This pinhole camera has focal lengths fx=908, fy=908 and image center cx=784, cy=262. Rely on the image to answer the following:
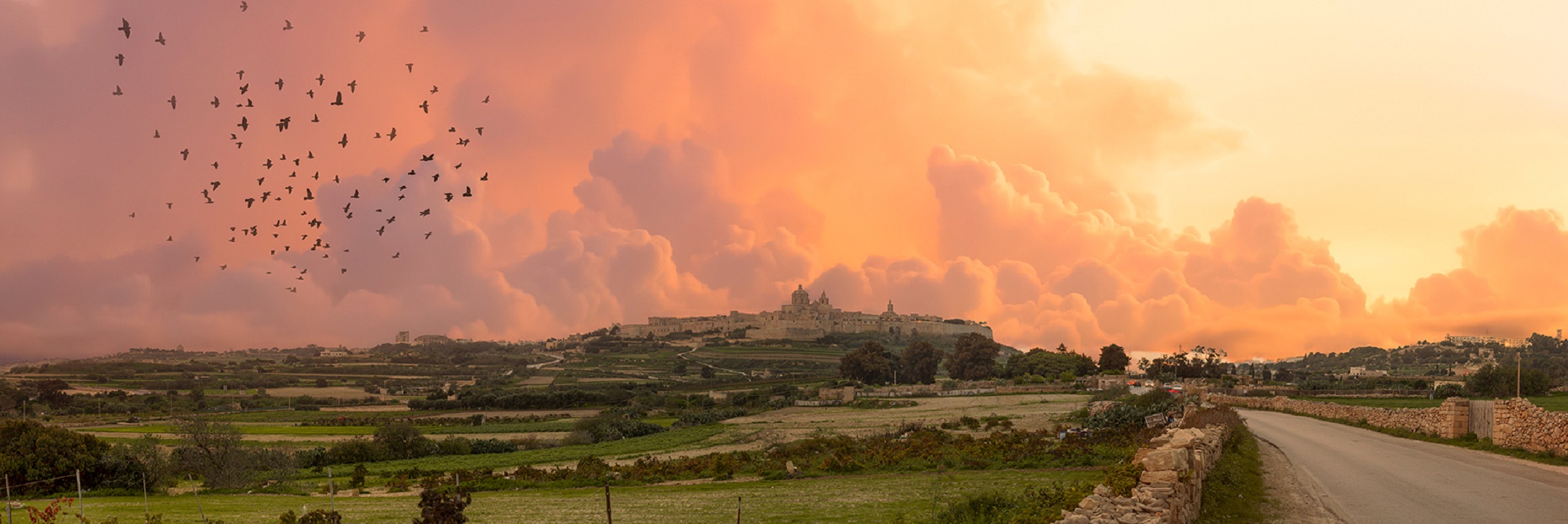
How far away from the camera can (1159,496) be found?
13.1 meters

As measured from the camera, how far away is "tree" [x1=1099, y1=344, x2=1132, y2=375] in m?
A: 120

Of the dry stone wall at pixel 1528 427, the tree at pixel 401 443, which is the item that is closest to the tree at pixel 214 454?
the tree at pixel 401 443

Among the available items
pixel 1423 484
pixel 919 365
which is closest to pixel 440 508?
pixel 1423 484

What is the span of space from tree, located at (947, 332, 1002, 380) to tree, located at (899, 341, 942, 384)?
3.48 meters

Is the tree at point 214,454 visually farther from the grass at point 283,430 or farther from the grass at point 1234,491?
the grass at point 1234,491

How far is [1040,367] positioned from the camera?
12112cm

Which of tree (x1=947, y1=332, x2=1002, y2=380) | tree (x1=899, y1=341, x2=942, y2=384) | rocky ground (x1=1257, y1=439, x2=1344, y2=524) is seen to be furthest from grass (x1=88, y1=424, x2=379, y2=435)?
tree (x1=947, y1=332, x2=1002, y2=380)

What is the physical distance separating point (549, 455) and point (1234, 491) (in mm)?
44371

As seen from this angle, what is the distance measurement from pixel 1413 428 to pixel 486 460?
4750 centimetres

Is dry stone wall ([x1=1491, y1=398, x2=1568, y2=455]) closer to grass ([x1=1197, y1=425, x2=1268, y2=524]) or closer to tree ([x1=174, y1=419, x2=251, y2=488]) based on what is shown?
grass ([x1=1197, y1=425, x2=1268, y2=524])

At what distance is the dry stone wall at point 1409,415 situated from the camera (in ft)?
110

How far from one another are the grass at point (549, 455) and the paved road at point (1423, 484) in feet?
115

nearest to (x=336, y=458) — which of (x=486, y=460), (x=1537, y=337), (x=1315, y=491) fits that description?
(x=486, y=460)

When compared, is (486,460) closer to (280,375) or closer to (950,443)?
(950,443)
